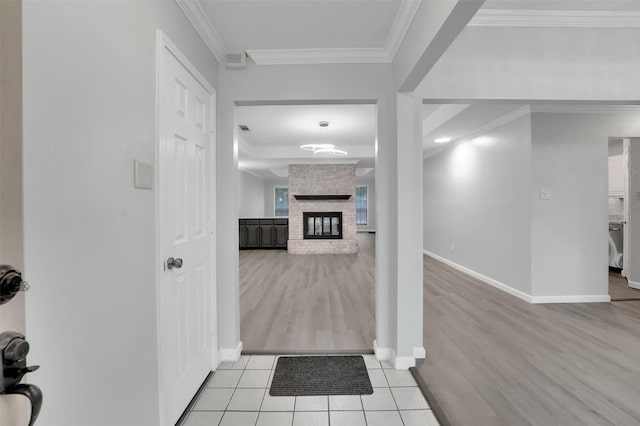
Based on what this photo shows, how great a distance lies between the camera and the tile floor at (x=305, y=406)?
1.66 m

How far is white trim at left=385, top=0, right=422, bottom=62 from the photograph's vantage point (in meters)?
1.68

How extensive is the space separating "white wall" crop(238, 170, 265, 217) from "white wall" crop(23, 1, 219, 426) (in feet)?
26.8

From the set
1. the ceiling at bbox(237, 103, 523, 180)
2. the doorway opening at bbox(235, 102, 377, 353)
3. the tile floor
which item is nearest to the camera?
the tile floor

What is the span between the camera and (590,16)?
2072 millimetres

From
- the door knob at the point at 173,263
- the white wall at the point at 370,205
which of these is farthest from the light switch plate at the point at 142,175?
the white wall at the point at 370,205

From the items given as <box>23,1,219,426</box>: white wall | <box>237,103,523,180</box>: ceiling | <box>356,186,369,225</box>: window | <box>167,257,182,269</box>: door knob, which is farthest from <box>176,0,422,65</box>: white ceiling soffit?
<box>356,186,369,225</box>: window

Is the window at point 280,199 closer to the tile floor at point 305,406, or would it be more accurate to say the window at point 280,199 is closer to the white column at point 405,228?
the white column at point 405,228

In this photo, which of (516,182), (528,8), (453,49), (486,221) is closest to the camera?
(528,8)

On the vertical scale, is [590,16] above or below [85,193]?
above

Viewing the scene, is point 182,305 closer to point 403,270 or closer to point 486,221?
point 403,270

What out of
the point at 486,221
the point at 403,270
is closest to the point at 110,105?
the point at 403,270

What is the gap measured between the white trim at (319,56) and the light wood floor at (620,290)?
435cm

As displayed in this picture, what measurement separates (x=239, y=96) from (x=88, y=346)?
192cm

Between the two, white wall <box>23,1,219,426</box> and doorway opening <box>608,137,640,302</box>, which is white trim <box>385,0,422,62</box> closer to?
white wall <box>23,1,219,426</box>
